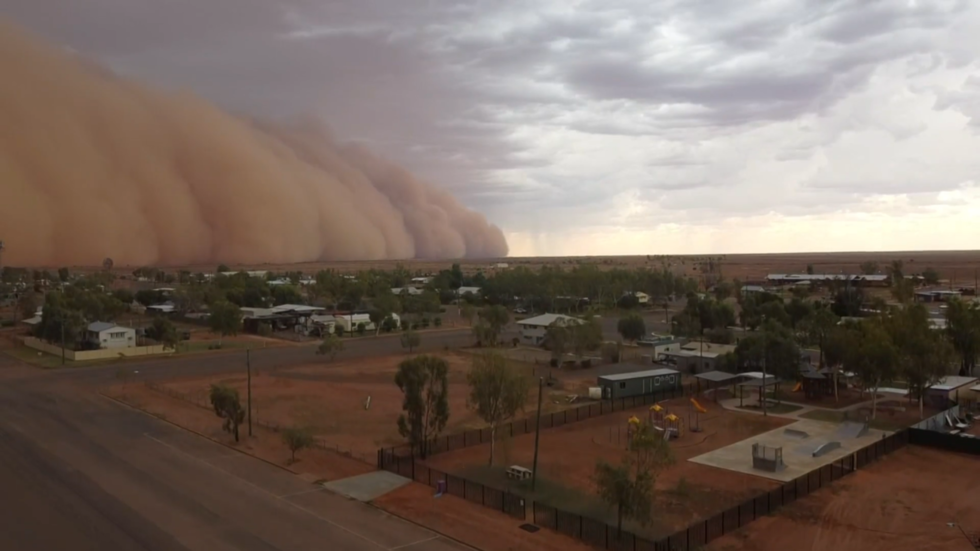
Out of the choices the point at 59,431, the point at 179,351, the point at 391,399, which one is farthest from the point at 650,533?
the point at 179,351

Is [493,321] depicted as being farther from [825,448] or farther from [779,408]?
[825,448]

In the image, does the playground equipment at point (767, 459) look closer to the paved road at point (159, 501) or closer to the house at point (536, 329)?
the paved road at point (159, 501)

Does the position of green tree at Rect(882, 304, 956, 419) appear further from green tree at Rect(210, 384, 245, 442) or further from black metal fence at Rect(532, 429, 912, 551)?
green tree at Rect(210, 384, 245, 442)

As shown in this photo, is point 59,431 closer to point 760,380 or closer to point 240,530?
point 240,530

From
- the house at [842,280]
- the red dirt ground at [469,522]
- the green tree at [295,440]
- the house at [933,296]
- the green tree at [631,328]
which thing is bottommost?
the red dirt ground at [469,522]

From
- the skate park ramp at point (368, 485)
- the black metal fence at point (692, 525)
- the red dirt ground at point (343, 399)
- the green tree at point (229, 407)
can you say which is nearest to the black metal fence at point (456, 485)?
the skate park ramp at point (368, 485)
